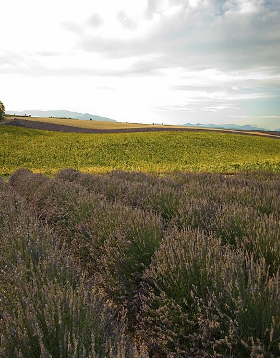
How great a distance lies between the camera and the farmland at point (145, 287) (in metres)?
1.82

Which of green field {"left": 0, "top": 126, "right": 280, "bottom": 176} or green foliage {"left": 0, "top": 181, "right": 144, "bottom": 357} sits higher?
green foliage {"left": 0, "top": 181, "right": 144, "bottom": 357}

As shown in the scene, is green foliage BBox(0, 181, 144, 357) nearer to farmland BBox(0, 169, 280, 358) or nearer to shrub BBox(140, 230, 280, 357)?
farmland BBox(0, 169, 280, 358)

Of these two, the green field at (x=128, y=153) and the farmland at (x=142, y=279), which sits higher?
the farmland at (x=142, y=279)

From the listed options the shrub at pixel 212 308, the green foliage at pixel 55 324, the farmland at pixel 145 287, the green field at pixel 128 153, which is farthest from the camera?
the green field at pixel 128 153

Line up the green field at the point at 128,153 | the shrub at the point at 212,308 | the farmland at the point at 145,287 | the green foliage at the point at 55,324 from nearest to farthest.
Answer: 1. the green foliage at the point at 55,324
2. the farmland at the point at 145,287
3. the shrub at the point at 212,308
4. the green field at the point at 128,153

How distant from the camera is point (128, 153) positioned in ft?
68.0

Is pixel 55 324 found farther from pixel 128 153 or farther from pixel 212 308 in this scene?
pixel 128 153

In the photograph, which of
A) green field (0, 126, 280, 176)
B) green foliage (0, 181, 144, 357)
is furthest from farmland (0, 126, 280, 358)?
green field (0, 126, 280, 176)

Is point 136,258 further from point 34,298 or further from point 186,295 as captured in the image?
point 34,298

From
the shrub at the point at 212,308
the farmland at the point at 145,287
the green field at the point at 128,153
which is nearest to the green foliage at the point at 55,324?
the farmland at the point at 145,287

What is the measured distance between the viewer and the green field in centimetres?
1711

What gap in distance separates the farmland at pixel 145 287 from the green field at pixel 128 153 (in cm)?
1089

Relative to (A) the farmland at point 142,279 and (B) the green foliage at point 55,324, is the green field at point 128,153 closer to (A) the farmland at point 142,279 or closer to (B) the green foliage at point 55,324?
(A) the farmland at point 142,279

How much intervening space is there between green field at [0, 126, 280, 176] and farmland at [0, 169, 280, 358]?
1089 cm
